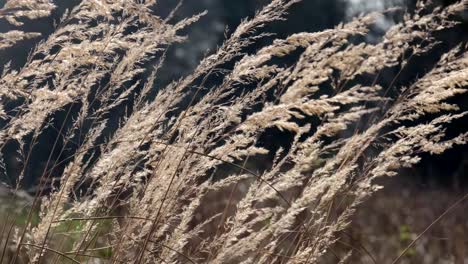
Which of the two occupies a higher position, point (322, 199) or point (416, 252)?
point (322, 199)

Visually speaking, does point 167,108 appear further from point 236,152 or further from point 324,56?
point 324,56

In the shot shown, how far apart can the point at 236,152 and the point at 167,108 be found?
0.26 metres

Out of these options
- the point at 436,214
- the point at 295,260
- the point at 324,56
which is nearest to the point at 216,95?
the point at 324,56

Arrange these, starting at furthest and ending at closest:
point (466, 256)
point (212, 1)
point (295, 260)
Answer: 1. point (212, 1)
2. point (466, 256)
3. point (295, 260)

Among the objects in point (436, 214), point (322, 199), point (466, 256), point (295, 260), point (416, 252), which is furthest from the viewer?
point (436, 214)

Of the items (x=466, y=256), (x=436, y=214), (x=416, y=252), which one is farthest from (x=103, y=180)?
(x=436, y=214)

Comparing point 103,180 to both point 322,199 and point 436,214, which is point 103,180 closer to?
point 322,199

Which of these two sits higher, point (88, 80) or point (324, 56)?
point (324, 56)

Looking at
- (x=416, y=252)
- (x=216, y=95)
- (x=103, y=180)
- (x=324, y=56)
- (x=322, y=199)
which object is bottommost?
(x=416, y=252)

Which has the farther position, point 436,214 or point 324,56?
point 436,214

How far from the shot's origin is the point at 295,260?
7.17 feet

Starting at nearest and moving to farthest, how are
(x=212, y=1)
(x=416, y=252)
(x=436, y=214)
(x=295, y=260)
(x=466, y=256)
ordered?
(x=295, y=260) < (x=466, y=256) < (x=416, y=252) < (x=436, y=214) < (x=212, y=1)

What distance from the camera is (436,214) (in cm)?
747

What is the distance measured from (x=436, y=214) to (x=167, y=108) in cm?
561
